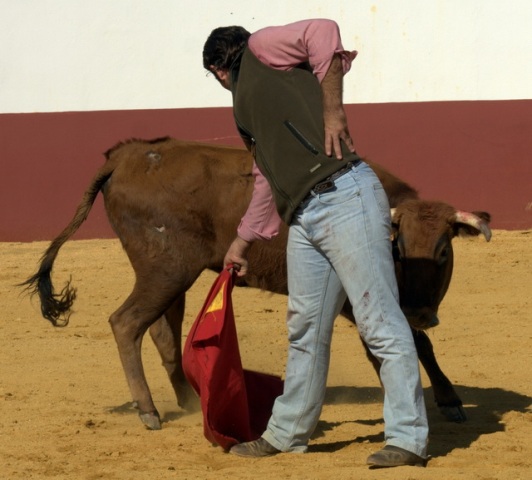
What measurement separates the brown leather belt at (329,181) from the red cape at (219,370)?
76 cm

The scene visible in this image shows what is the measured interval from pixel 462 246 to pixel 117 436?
6.16 meters

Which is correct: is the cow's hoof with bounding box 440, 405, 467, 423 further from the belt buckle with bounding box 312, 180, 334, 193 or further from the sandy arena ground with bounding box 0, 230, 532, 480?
the belt buckle with bounding box 312, 180, 334, 193

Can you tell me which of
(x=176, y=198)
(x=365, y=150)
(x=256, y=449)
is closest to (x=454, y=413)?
(x=256, y=449)

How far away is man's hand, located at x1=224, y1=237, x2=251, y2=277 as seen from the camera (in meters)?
4.77

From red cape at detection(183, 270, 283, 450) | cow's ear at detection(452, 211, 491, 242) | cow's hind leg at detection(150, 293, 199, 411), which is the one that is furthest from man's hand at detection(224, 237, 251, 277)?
cow's hind leg at detection(150, 293, 199, 411)

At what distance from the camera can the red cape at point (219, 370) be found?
16.0 feet

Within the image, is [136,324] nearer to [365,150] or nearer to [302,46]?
[302,46]

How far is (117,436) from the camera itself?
5.34 meters

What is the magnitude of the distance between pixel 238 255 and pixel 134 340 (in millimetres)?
1280

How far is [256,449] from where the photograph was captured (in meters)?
4.77

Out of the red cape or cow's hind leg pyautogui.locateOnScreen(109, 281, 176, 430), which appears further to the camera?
cow's hind leg pyautogui.locateOnScreen(109, 281, 176, 430)

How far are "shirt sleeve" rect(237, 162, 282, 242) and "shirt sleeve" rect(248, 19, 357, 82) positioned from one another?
1.71 feet

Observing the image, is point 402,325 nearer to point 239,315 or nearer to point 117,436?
point 117,436

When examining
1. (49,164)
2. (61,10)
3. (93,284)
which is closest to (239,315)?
(93,284)
